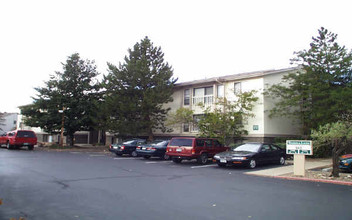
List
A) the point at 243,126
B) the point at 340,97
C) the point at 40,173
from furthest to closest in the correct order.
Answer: the point at 243,126
the point at 340,97
the point at 40,173

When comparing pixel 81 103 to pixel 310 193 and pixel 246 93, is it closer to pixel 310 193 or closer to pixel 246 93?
pixel 246 93

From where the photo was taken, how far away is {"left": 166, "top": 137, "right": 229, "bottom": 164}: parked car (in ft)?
52.9

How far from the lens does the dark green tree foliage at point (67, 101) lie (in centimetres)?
2895

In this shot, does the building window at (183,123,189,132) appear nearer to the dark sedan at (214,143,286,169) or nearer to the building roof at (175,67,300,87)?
the building roof at (175,67,300,87)

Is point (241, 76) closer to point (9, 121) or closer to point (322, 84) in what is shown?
point (322, 84)

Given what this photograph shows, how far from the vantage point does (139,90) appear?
27031 mm

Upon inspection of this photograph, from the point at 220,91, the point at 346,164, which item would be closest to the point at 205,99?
the point at 220,91

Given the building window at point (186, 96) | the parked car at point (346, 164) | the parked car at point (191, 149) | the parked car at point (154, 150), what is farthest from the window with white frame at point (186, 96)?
the parked car at point (346, 164)

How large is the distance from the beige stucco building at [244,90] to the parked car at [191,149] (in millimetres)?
7168

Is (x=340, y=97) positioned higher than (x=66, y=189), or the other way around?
(x=340, y=97)

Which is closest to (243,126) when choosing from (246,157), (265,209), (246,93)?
(246,93)

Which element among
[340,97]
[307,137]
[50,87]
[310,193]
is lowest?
[310,193]

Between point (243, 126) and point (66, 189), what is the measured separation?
57.8 ft

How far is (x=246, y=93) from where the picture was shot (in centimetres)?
2269
